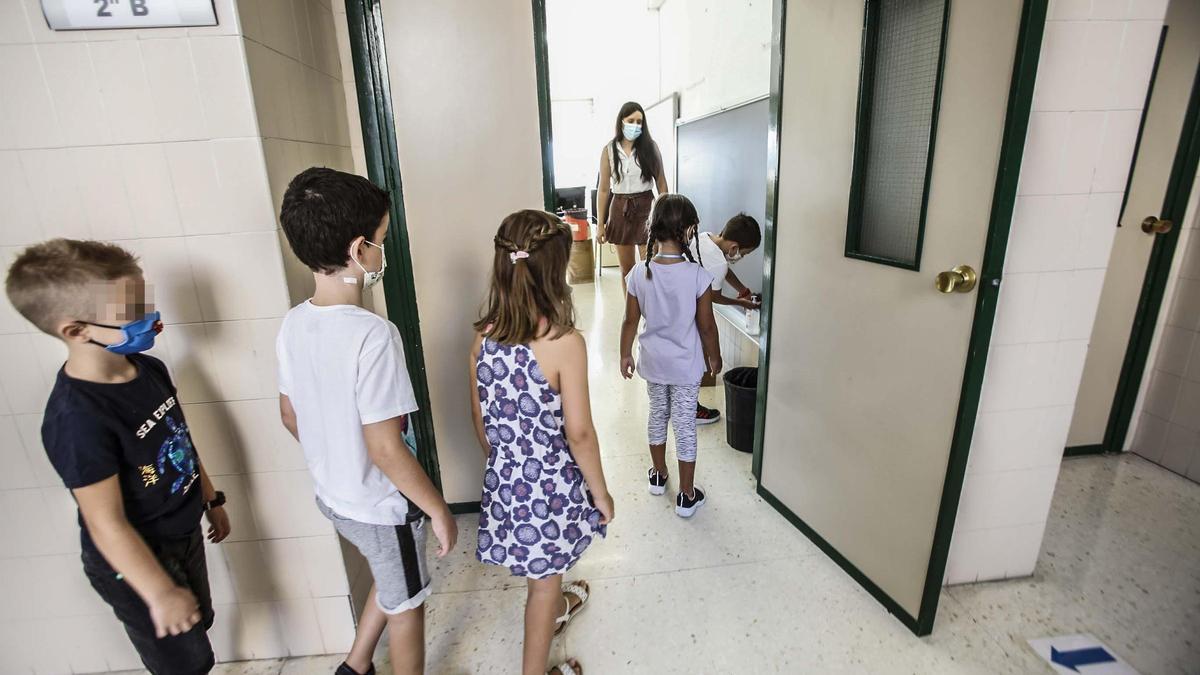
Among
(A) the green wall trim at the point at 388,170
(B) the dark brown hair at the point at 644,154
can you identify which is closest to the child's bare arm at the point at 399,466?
(A) the green wall trim at the point at 388,170

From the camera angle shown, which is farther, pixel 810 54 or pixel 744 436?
pixel 744 436

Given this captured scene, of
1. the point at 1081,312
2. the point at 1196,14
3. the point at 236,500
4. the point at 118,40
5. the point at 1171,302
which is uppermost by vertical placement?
the point at 1196,14

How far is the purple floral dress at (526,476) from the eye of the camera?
1.29 m

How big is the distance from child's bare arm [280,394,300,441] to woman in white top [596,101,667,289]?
8.15 ft

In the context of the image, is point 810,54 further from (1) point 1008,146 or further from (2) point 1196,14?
(2) point 1196,14

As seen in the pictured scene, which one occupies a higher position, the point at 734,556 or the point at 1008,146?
the point at 1008,146

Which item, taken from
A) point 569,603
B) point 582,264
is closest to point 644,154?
point 569,603

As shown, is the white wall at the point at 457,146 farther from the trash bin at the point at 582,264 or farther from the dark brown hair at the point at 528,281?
the trash bin at the point at 582,264

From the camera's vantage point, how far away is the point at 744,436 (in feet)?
9.03

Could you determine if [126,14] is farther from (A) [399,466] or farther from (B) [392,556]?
(B) [392,556]

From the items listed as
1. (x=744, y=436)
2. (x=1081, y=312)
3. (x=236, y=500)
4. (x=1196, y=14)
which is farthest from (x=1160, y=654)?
(x=236, y=500)

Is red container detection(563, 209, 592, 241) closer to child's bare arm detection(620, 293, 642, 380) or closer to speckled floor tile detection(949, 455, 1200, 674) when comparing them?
child's bare arm detection(620, 293, 642, 380)

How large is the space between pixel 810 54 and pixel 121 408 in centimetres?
215

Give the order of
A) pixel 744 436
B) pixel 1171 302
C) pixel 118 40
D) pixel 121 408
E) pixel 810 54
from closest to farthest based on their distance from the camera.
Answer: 1. pixel 121 408
2. pixel 118 40
3. pixel 810 54
4. pixel 1171 302
5. pixel 744 436
